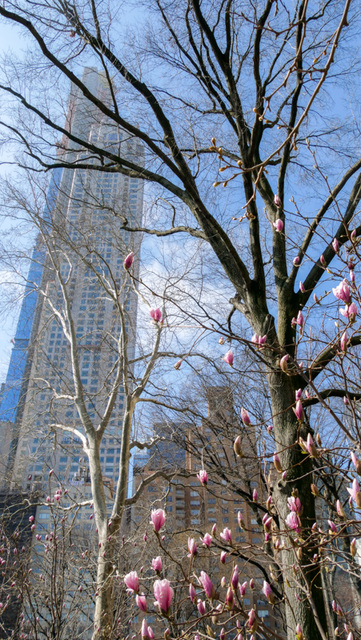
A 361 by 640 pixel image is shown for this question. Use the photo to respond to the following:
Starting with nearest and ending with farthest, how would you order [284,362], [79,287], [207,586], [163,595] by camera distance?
[163,595] → [207,586] → [284,362] → [79,287]

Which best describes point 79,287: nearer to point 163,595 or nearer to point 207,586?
point 207,586

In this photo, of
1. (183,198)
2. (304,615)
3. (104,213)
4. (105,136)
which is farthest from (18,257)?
(304,615)

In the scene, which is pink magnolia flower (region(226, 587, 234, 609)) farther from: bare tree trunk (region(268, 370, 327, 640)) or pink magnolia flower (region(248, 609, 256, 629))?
bare tree trunk (region(268, 370, 327, 640))

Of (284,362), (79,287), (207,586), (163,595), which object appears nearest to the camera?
(163,595)

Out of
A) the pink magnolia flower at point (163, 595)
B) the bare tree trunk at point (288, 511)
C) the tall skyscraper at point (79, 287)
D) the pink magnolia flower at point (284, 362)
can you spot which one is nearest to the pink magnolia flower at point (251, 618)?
the bare tree trunk at point (288, 511)

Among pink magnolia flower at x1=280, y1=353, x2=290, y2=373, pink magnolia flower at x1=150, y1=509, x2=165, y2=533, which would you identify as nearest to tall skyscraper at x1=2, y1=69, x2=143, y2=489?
pink magnolia flower at x1=280, y1=353, x2=290, y2=373

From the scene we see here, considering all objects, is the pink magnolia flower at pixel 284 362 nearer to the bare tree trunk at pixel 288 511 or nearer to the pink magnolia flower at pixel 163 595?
the bare tree trunk at pixel 288 511

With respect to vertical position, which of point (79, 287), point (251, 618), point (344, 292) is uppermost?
point (79, 287)

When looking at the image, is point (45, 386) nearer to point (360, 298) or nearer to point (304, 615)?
point (304, 615)

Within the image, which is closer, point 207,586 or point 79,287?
point 207,586

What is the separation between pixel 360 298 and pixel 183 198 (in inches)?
101

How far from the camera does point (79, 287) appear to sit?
8578 mm

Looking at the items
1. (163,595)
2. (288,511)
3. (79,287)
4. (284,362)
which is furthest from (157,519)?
(79,287)

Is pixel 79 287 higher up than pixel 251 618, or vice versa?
pixel 79 287
